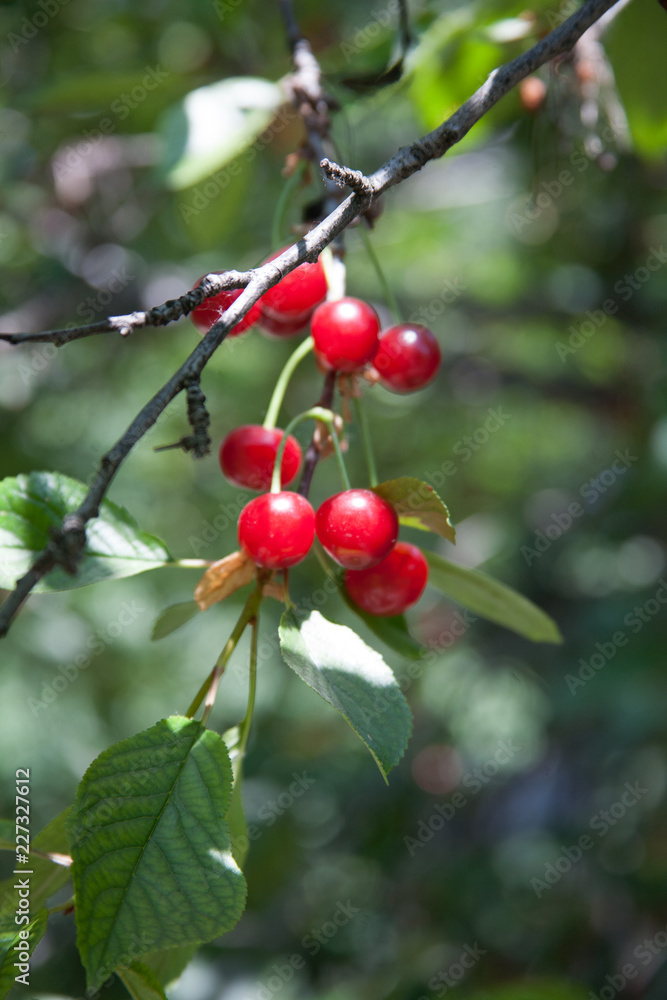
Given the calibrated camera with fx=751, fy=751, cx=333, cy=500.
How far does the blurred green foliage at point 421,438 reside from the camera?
6.66 feet

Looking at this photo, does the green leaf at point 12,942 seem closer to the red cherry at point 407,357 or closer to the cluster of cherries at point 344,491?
the cluster of cherries at point 344,491

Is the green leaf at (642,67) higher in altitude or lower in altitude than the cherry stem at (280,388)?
higher

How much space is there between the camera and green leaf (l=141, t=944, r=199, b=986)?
97 centimetres

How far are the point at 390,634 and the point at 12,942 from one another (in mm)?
592

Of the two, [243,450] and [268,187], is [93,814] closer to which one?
[243,450]

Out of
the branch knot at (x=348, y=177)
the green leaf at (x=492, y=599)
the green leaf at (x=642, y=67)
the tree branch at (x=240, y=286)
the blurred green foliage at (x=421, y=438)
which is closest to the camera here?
the tree branch at (x=240, y=286)

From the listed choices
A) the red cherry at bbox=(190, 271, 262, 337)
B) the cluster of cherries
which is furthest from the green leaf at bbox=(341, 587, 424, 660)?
the red cherry at bbox=(190, 271, 262, 337)

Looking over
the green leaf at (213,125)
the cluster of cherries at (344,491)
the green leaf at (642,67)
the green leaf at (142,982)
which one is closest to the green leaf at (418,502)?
the cluster of cherries at (344,491)

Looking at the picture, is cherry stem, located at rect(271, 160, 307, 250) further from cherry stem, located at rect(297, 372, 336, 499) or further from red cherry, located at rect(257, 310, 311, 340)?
cherry stem, located at rect(297, 372, 336, 499)

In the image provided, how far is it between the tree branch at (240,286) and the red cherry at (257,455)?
35 centimetres

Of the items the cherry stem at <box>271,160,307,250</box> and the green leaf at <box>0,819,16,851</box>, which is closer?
the green leaf at <box>0,819,16,851</box>

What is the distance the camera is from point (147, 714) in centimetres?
427

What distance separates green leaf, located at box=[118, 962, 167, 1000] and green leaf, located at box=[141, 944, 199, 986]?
0.15m

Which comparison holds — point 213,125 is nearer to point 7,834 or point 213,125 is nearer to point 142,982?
point 7,834
